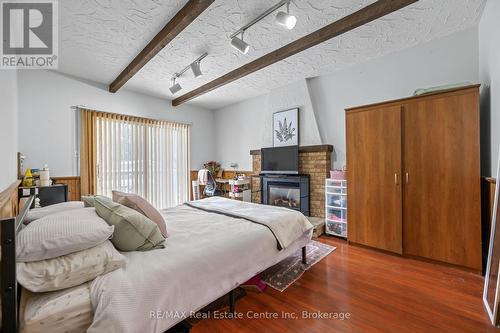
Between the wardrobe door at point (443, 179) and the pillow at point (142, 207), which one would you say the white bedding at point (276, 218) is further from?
the wardrobe door at point (443, 179)

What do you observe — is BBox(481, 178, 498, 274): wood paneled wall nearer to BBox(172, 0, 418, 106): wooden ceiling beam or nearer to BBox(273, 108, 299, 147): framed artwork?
BBox(172, 0, 418, 106): wooden ceiling beam

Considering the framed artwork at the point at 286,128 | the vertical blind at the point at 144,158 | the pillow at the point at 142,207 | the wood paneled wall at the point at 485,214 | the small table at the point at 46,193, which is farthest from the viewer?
the framed artwork at the point at 286,128

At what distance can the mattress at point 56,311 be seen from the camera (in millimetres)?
906

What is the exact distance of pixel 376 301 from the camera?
5.83 ft

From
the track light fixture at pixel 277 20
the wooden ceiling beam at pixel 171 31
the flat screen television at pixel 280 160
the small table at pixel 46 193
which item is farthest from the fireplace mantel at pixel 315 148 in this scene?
the small table at pixel 46 193

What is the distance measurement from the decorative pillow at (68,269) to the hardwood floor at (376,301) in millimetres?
803

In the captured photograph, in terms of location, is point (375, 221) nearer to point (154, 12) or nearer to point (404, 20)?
point (404, 20)

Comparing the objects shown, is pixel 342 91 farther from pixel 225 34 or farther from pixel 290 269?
pixel 290 269

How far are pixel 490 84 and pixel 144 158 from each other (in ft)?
16.9

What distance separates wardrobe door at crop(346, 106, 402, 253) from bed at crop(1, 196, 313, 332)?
138cm

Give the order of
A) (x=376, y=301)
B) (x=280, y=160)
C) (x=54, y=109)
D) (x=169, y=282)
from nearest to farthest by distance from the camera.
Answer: (x=169, y=282) → (x=376, y=301) → (x=54, y=109) → (x=280, y=160)

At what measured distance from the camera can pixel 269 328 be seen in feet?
4.96

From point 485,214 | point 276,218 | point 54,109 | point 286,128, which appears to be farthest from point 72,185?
point 485,214

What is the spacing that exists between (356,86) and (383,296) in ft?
9.57
